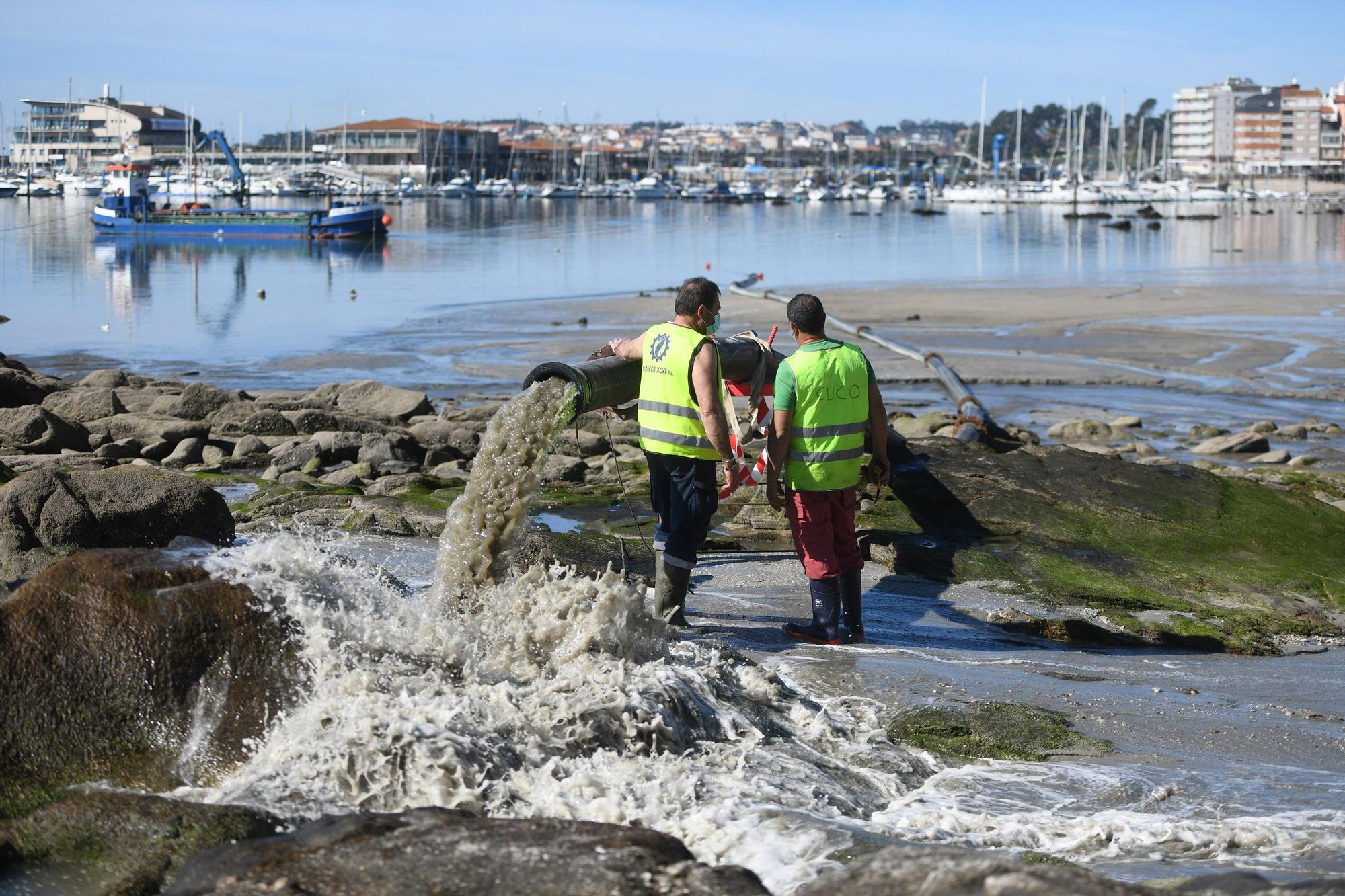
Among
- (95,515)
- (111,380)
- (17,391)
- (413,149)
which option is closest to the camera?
(95,515)

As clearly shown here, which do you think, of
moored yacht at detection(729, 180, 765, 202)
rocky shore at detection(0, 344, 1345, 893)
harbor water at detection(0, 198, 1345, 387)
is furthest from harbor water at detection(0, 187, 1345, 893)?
moored yacht at detection(729, 180, 765, 202)

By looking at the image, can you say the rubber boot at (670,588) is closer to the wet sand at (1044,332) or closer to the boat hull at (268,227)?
the wet sand at (1044,332)

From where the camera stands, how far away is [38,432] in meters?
15.0

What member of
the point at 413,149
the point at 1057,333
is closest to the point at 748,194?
the point at 413,149

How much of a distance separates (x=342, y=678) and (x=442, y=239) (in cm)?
7124

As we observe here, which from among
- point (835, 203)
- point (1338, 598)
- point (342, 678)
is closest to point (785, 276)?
point (1338, 598)

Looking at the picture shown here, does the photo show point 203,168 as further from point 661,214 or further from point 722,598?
point 722,598

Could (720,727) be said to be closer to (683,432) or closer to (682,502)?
(682,502)

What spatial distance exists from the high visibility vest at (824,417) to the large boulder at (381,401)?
37.2ft

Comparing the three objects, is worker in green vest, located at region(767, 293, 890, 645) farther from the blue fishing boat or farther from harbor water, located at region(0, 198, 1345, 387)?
the blue fishing boat

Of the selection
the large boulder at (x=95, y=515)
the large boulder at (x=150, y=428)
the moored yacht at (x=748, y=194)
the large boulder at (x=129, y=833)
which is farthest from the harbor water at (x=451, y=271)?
the moored yacht at (x=748, y=194)

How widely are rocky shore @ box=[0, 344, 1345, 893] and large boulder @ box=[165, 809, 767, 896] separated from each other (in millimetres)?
11

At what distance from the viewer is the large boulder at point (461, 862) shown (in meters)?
3.99

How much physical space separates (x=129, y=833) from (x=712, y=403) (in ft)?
13.2
